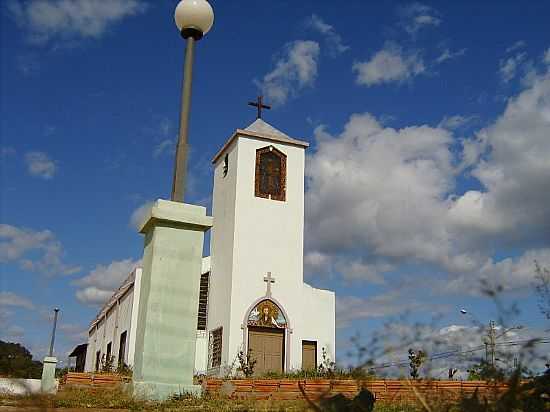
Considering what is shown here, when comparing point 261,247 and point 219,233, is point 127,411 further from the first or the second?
point 219,233

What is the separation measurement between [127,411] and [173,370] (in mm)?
1197

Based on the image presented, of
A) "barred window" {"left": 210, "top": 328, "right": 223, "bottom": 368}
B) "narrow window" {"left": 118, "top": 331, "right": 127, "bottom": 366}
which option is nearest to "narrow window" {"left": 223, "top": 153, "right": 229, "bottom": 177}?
"barred window" {"left": 210, "top": 328, "right": 223, "bottom": 368}

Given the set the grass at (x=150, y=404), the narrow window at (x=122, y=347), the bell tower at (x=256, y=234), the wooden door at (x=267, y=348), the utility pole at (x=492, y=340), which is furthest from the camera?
the narrow window at (x=122, y=347)

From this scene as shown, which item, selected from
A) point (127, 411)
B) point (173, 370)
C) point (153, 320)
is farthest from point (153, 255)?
point (127, 411)

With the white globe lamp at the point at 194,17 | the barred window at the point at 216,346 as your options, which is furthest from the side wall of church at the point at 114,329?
the white globe lamp at the point at 194,17

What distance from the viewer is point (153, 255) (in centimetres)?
743

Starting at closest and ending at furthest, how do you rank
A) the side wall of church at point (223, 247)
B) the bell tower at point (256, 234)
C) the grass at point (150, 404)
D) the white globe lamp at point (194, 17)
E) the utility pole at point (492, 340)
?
the utility pole at point (492, 340) < the grass at point (150, 404) < the white globe lamp at point (194, 17) < the bell tower at point (256, 234) < the side wall of church at point (223, 247)

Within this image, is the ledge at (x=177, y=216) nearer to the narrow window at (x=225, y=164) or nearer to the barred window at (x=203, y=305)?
the barred window at (x=203, y=305)

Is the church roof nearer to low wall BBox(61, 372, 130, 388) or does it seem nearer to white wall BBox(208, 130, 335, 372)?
white wall BBox(208, 130, 335, 372)

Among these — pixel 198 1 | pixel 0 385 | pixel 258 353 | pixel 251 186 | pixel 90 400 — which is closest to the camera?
pixel 90 400

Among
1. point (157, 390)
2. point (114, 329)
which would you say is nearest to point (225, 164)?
Result: point (114, 329)

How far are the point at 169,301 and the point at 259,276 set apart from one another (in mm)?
13199

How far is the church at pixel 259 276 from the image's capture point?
20031 mm

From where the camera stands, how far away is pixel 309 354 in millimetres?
21094
